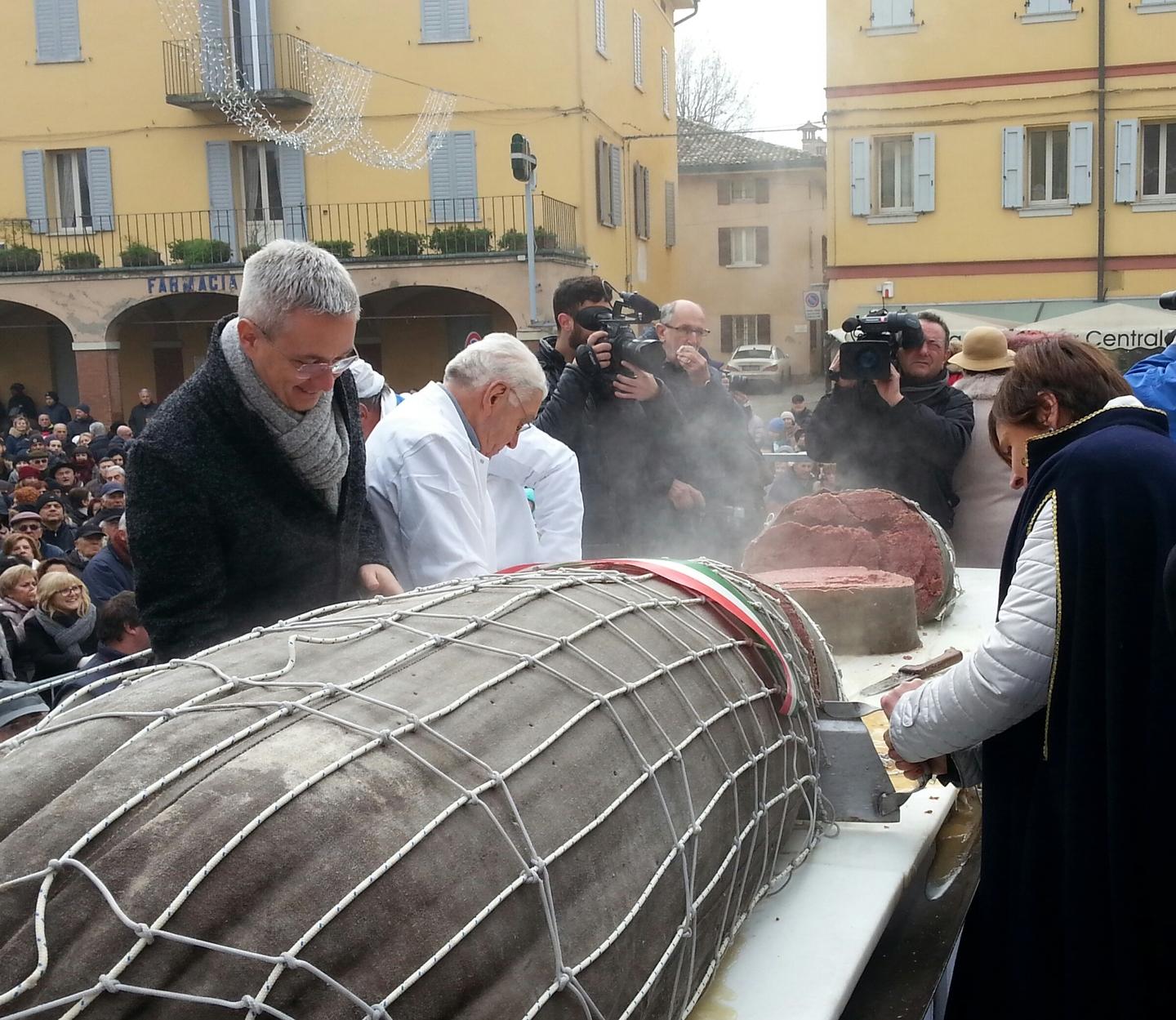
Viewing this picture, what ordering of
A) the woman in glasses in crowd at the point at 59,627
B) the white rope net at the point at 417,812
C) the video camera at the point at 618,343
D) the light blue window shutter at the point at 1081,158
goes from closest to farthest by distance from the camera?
the white rope net at the point at 417,812
the video camera at the point at 618,343
the woman in glasses in crowd at the point at 59,627
the light blue window shutter at the point at 1081,158

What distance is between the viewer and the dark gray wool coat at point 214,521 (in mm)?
2168

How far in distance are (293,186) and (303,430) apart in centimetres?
2160

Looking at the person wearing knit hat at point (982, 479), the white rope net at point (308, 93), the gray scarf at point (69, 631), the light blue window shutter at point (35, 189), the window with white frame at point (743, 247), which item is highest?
the white rope net at point (308, 93)

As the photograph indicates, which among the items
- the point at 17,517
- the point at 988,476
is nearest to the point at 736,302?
the point at 17,517

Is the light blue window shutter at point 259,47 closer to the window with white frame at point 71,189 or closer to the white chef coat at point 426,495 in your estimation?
the window with white frame at point 71,189

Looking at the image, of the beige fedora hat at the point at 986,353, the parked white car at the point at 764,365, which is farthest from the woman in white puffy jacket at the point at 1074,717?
the parked white car at the point at 764,365

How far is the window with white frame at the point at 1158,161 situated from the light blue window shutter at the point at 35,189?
746 inches

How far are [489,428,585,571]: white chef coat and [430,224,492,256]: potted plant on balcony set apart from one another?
18.0 meters

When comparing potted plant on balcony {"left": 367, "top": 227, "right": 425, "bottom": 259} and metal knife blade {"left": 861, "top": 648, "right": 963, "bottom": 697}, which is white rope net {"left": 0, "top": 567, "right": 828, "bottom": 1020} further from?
potted plant on balcony {"left": 367, "top": 227, "right": 425, "bottom": 259}

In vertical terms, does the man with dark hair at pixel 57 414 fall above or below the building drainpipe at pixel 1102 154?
below

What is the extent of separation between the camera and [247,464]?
2.26m

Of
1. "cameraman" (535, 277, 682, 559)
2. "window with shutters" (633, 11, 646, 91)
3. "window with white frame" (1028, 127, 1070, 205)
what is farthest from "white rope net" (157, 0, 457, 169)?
"cameraman" (535, 277, 682, 559)

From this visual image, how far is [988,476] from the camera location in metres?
4.62

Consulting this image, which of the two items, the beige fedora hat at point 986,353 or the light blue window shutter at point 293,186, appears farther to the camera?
the light blue window shutter at point 293,186
